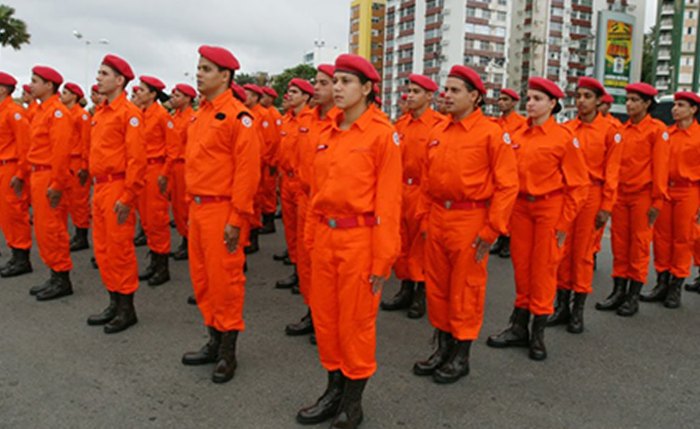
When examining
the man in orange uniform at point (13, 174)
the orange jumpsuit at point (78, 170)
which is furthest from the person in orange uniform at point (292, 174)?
the man in orange uniform at point (13, 174)

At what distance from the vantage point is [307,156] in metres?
5.11

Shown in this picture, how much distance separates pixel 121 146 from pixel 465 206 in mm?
2913

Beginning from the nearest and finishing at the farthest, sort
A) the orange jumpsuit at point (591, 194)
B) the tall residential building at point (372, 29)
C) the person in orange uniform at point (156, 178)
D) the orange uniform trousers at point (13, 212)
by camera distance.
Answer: the orange jumpsuit at point (591, 194) → the orange uniform trousers at point (13, 212) → the person in orange uniform at point (156, 178) → the tall residential building at point (372, 29)

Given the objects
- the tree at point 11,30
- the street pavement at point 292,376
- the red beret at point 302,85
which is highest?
the tree at point 11,30

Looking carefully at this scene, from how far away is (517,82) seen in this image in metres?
72.8

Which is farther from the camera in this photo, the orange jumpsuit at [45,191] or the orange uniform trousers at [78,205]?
the orange uniform trousers at [78,205]

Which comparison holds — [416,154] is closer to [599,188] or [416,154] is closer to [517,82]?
[599,188]

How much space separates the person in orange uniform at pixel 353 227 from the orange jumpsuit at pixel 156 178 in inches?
149

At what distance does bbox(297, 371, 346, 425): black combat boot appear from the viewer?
331 centimetres

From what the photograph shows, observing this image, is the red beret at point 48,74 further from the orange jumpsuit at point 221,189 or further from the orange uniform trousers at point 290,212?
the orange jumpsuit at point 221,189

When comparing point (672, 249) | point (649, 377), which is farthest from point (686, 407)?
point (672, 249)

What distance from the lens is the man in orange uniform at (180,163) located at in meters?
7.26

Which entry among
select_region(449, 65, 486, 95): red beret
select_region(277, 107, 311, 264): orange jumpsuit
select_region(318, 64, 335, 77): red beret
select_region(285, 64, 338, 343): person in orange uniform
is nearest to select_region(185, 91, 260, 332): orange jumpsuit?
select_region(285, 64, 338, 343): person in orange uniform

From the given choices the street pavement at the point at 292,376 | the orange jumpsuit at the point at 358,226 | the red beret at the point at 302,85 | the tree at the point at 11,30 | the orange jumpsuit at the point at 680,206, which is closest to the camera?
the orange jumpsuit at the point at 358,226
